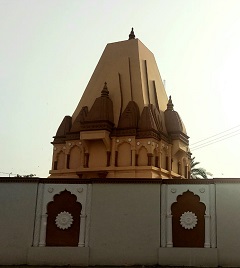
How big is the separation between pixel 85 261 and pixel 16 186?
3.15 metres

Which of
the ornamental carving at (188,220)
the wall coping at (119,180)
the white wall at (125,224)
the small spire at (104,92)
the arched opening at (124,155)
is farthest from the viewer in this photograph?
the small spire at (104,92)

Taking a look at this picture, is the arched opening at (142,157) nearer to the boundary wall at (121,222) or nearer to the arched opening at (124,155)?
the arched opening at (124,155)

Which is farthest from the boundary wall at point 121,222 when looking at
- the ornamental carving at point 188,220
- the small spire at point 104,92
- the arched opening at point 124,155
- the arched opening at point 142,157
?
the small spire at point 104,92

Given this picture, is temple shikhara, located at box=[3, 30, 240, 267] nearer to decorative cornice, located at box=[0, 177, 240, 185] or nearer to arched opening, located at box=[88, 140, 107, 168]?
decorative cornice, located at box=[0, 177, 240, 185]

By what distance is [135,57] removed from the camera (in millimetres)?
20094

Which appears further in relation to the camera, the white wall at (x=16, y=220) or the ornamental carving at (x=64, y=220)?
the ornamental carving at (x=64, y=220)

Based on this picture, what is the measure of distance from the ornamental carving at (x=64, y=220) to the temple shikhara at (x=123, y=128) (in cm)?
553

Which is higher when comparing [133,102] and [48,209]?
[133,102]

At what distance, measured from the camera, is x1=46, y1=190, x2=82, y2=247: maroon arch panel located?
11500mm

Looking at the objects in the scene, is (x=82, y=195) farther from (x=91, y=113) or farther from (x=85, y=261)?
(x=91, y=113)

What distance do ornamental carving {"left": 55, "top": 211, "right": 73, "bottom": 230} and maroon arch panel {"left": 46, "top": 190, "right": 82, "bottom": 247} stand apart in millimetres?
70

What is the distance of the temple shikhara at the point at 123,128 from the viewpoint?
17.4 metres

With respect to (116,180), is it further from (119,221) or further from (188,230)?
(188,230)

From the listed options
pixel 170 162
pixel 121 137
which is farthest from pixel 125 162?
pixel 170 162
